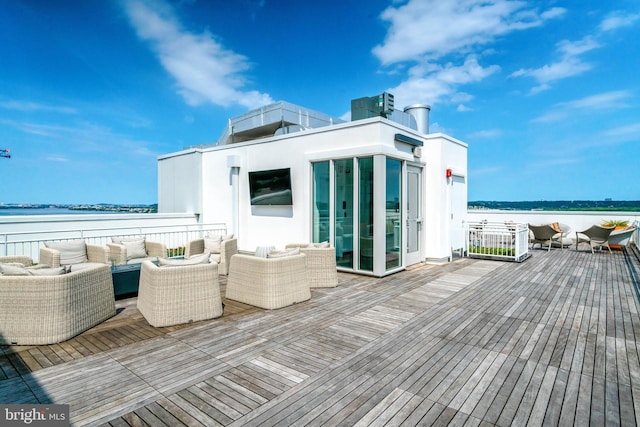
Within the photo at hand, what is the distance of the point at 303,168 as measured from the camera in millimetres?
7141

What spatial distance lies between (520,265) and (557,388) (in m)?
5.86

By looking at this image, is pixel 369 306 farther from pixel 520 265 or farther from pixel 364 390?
pixel 520 265

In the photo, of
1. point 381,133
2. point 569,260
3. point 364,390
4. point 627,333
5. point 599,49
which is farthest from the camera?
point 599,49

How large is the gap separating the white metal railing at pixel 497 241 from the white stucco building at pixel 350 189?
393mm

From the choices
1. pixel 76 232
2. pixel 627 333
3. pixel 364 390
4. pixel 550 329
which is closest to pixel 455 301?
pixel 550 329

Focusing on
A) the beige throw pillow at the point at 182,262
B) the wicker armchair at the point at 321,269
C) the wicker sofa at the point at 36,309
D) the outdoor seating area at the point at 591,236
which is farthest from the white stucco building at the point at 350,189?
the wicker sofa at the point at 36,309

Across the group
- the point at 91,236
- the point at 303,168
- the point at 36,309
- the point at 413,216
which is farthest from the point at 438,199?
the point at 91,236

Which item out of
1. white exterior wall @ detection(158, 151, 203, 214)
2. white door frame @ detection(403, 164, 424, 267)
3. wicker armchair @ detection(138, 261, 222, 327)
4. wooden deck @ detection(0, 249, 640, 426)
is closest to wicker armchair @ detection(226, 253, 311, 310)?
wooden deck @ detection(0, 249, 640, 426)

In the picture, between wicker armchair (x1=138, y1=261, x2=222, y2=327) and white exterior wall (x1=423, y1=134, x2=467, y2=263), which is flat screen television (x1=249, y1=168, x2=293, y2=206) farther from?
wicker armchair (x1=138, y1=261, x2=222, y2=327)

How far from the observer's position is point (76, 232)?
24.3 ft

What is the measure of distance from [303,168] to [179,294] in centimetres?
422

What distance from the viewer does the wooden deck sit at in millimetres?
1989

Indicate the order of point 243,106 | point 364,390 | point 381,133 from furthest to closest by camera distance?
point 243,106 → point 381,133 → point 364,390

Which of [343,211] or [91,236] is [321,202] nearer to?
[343,211]
